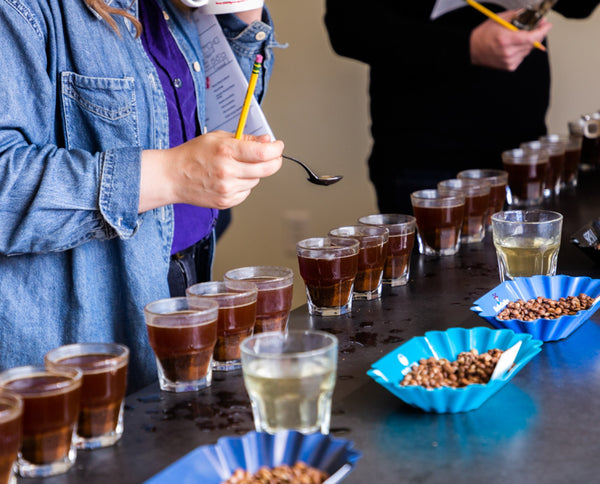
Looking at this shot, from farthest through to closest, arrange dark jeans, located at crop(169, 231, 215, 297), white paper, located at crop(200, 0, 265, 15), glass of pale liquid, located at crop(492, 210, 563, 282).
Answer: dark jeans, located at crop(169, 231, 215, 297)
white paper, located at crop(200, 0, 265, 15)
glass of pale liquid, located at crop(492, 210, 563, 282)

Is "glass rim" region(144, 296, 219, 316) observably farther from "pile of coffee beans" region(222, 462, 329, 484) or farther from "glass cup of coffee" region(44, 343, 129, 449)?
"pile of coffee beans" region(222, 462, 329, 484)

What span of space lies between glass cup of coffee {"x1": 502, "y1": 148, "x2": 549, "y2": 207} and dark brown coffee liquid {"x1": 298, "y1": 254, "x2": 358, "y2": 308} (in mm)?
1065

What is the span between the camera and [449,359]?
1135 mm

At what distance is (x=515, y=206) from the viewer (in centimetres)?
233

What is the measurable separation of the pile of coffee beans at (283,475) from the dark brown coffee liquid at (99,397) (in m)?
0.20

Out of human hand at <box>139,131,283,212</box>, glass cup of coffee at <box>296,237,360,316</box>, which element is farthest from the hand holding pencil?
human hand at <box>139,131,283,212</box>

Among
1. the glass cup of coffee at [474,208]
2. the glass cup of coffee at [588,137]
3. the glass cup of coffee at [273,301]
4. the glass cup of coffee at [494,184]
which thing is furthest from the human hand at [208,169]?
the glass cup of coffee at [588,137]

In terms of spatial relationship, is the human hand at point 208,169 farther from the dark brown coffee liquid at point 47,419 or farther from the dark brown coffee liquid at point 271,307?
the dark brown coffee liquid at point 47,419

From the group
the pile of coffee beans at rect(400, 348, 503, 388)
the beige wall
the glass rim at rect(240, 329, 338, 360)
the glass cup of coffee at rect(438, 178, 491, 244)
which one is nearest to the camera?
the glass rim at rect(240, 329, 338, 360)

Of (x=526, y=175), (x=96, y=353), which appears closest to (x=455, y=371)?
(x=96, y=353)

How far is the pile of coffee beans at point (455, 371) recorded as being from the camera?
104 centimetres

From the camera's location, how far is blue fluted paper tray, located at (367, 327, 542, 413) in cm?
98

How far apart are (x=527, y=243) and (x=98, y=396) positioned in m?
0.90

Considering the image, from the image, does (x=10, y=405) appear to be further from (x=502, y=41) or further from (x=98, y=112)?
(x=502, y=41)
